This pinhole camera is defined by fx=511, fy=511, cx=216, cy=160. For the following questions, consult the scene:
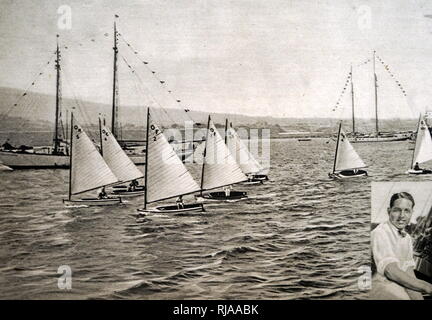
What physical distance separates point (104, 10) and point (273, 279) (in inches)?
79.1

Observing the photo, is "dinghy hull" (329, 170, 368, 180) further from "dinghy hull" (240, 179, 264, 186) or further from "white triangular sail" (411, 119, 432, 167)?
"dinghy hull" (240, 179, 264, 186)

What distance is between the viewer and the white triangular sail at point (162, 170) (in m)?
3.27

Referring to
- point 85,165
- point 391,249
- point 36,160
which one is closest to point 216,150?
point 85,165

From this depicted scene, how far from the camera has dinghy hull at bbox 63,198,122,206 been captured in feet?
10.6

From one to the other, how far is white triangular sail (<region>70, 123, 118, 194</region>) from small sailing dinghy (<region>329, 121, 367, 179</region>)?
4.80 feet

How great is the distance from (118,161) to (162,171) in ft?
0.96

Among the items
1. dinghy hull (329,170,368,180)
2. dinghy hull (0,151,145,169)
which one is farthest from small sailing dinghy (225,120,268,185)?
dinghy hull (0,151,145,169)

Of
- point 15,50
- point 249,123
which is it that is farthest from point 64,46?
point 249,123

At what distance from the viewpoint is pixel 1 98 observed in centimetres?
322

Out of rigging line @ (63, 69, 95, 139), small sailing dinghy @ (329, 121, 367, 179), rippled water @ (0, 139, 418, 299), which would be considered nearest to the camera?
rippled water @ (0, 139, 418, 299)

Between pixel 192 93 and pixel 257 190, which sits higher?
pixel 192 93

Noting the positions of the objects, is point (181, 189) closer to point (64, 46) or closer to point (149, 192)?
point (149, 192)
